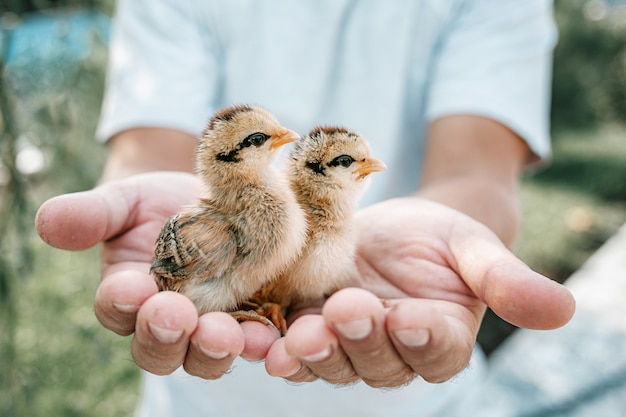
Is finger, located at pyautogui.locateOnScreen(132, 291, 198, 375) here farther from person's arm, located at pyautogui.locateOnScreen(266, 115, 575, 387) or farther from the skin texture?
person's arm, located at pyautogui.locateOnScreen(266, 115, 575, 387)

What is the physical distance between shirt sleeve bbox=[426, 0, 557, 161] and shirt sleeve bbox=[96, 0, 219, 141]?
84 cm

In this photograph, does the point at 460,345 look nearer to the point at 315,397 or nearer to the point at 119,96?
the point at 315,397

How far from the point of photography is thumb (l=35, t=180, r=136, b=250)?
152cm

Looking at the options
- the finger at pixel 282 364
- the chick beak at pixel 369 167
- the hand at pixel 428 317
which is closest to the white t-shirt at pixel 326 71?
the chick beak at pixel 369 167

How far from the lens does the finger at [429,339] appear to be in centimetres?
120

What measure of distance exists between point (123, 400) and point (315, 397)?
7.06 ft

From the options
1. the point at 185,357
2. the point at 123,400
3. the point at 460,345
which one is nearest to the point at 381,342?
the point at 460,345

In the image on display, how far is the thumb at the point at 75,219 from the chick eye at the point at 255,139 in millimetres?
380

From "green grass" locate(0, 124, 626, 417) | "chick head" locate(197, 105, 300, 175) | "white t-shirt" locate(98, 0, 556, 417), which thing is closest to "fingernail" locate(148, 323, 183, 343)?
"chick head" locate(197, 105, 300, 175)

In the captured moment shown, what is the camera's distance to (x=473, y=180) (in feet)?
6.93

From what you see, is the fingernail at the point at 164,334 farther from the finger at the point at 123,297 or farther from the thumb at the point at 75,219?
the thumb at the point at 75,219

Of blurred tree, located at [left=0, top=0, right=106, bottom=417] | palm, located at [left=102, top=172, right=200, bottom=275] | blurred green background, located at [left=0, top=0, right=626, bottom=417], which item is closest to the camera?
palm, located at [left=102, top=172, right=200, bottom=275]

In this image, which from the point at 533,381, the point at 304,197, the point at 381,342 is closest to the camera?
the point at 381,342

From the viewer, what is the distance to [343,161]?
1752 mm
